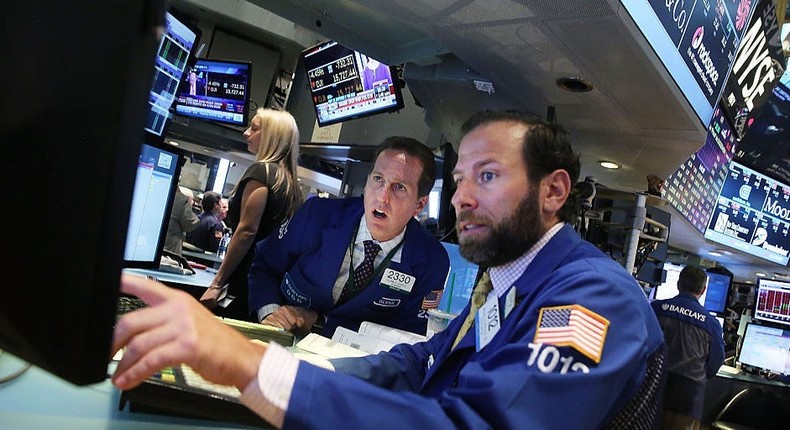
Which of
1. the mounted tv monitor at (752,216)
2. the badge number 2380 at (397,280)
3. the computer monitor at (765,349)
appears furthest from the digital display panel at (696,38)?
the computer monitor at (765,349)

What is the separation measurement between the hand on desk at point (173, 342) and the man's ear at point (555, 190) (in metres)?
0.82

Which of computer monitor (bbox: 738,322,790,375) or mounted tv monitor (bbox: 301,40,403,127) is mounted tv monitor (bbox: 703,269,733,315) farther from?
mounted tv monitor (bbox: 301,40,403,127)

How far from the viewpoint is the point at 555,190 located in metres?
1.28

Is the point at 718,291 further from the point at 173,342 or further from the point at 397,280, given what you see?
the point at 173,342

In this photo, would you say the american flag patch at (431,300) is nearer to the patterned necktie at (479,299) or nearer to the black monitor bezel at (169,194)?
the patterned necktie at (479,299)

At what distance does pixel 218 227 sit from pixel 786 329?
256 inches

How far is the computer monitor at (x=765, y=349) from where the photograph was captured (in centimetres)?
629

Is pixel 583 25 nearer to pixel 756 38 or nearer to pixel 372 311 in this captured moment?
pixel 372 311

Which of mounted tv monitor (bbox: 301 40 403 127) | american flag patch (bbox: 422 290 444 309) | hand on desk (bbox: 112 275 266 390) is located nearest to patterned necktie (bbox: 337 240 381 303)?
american flag patch (bbox: 422 290 444 309)

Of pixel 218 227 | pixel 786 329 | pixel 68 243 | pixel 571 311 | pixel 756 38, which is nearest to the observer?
pixel 68 243

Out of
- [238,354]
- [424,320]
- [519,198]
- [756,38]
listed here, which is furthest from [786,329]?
[238,354]

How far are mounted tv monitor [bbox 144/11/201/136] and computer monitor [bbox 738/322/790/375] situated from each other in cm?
689

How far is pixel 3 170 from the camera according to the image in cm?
42

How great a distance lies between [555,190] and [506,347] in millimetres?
574
